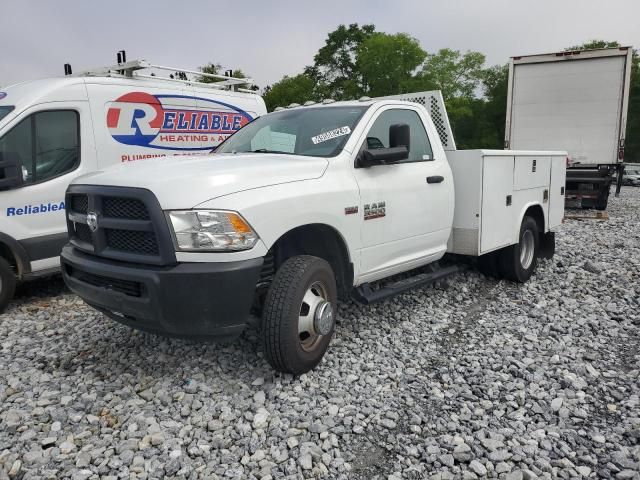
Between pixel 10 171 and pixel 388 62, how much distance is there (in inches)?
1581

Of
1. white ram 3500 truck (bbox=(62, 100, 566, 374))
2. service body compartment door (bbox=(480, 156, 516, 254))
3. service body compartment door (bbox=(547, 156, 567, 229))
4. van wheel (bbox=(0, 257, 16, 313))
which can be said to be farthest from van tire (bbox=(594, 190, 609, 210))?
van wheel (bbox=(0, 257, 16, 313))

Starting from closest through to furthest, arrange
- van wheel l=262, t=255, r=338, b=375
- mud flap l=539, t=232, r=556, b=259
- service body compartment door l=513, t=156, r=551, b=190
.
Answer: van wheel l=262, t=255, r=338, b=375, service body compartment door l=513, t=156, r=551, b=190, mud flap l=539, t=232, r=556, b=259

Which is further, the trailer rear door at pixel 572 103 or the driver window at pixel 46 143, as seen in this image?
the trailer rear door at pixel 572 103

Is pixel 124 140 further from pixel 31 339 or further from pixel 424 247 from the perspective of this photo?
pixel 424 247

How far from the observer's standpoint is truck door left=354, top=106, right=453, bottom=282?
4.30m

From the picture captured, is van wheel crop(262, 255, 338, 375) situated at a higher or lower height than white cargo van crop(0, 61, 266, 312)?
lower

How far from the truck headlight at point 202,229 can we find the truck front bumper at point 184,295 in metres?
0.12

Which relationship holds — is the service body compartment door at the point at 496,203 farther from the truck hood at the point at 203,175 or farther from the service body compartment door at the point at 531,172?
the truck hood at the point at 203,175

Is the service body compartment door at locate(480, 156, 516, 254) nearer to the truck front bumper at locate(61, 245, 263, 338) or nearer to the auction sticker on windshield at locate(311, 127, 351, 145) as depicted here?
the auction sticker on windshield at locate(311, 127, 351, 145)

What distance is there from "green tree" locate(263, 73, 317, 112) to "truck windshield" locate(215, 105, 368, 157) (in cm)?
3499

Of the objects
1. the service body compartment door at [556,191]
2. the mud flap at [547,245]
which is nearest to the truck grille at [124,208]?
the service body compartment door at [556,191]

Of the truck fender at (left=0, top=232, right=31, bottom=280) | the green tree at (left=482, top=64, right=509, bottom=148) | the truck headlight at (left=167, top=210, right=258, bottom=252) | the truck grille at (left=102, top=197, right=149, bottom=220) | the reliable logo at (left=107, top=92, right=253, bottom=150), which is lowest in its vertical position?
the truck fender at (left=0, top=232, right=31, bottom=280)

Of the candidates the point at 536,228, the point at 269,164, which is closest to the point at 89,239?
the point at 269,164

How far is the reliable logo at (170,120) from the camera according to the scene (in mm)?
6531
